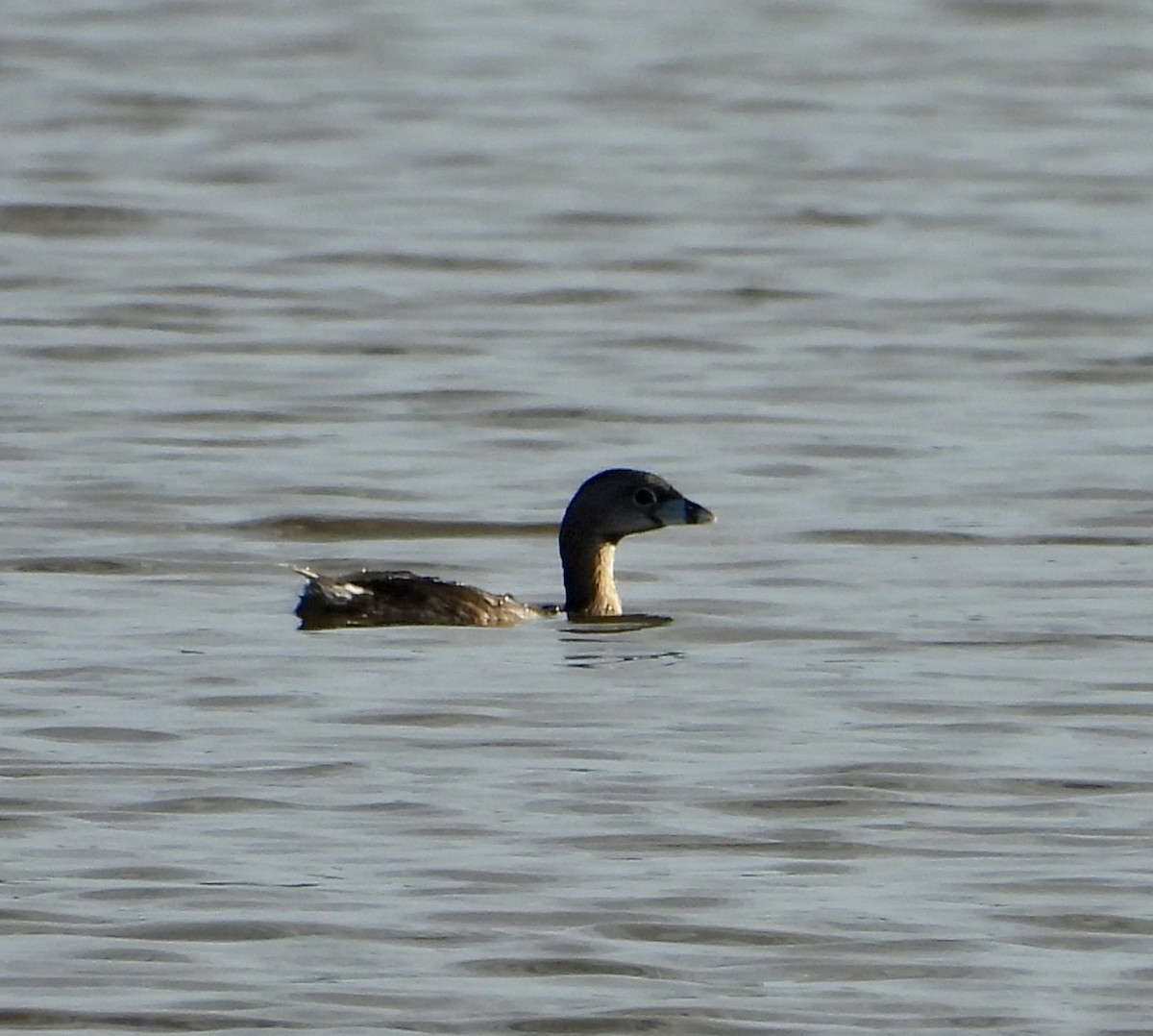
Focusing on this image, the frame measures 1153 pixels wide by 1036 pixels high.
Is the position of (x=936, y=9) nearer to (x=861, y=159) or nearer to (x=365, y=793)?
(x=861, y=159)

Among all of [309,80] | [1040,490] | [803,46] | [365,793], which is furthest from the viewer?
[803,46]

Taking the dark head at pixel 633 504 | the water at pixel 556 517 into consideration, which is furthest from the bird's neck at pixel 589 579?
the water at pixel 556 517

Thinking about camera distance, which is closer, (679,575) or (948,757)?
(948,757)

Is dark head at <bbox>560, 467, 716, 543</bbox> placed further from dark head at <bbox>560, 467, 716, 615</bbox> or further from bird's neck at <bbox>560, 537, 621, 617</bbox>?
bird's neck at <bbox>560, 537, 621, 617</bbox>

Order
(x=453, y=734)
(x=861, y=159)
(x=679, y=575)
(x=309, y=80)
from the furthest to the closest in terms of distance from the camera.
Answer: (x=309, y=80), (x=861, y=159), (x=679, y=575), (x=453, y=734)

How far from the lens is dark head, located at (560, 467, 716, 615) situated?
13.0 metres

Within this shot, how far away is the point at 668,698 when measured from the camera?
36.6 feet

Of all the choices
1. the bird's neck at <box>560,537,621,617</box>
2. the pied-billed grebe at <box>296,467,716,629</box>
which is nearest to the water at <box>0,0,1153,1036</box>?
the pied-billed grebe at <box>296,467,716,629</box>

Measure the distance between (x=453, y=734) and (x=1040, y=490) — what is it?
16.3ft

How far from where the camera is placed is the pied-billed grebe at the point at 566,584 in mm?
12125

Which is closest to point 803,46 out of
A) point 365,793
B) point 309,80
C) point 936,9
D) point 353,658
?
point 936,9

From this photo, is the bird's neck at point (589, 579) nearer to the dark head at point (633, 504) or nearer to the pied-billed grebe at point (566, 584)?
the pied-billed grebe at point (566, 584)

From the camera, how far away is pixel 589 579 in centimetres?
1300

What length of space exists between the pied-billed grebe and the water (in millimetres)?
96
